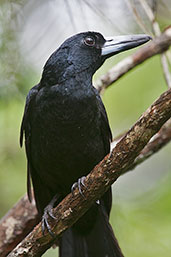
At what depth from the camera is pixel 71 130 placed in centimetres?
335

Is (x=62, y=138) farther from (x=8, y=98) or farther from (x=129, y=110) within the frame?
(x=129, y=110)

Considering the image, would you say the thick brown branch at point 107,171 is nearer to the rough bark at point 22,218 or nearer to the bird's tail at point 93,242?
the bird's tail at point 93,242

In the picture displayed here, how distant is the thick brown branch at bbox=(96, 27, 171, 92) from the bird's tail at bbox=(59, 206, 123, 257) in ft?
4.07

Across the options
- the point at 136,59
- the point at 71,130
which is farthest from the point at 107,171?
the point at 136,59

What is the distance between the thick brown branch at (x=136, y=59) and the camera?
439 centimetres

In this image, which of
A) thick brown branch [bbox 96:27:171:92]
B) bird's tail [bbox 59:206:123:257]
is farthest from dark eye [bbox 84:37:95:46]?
bird's tail [bbox 59:206:123:257]

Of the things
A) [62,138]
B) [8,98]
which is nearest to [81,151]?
[62,138]

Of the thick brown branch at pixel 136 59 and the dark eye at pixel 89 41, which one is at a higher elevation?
the thick brown branch at pixel 136 59

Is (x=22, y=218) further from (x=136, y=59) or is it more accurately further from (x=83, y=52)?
→ (x=136, y=59)

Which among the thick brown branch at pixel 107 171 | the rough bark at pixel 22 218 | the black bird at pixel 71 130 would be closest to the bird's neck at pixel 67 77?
the black bird at pixel 71 130

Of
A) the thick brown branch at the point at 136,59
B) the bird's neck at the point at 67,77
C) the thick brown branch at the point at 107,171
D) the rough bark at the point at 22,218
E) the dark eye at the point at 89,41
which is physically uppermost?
the thick brown branch at the point at 136,59

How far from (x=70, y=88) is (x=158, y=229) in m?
1.89

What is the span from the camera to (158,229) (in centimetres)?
461

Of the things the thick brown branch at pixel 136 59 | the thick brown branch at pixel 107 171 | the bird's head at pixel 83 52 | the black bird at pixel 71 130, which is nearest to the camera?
the thick brown branch at pixel 107 171
